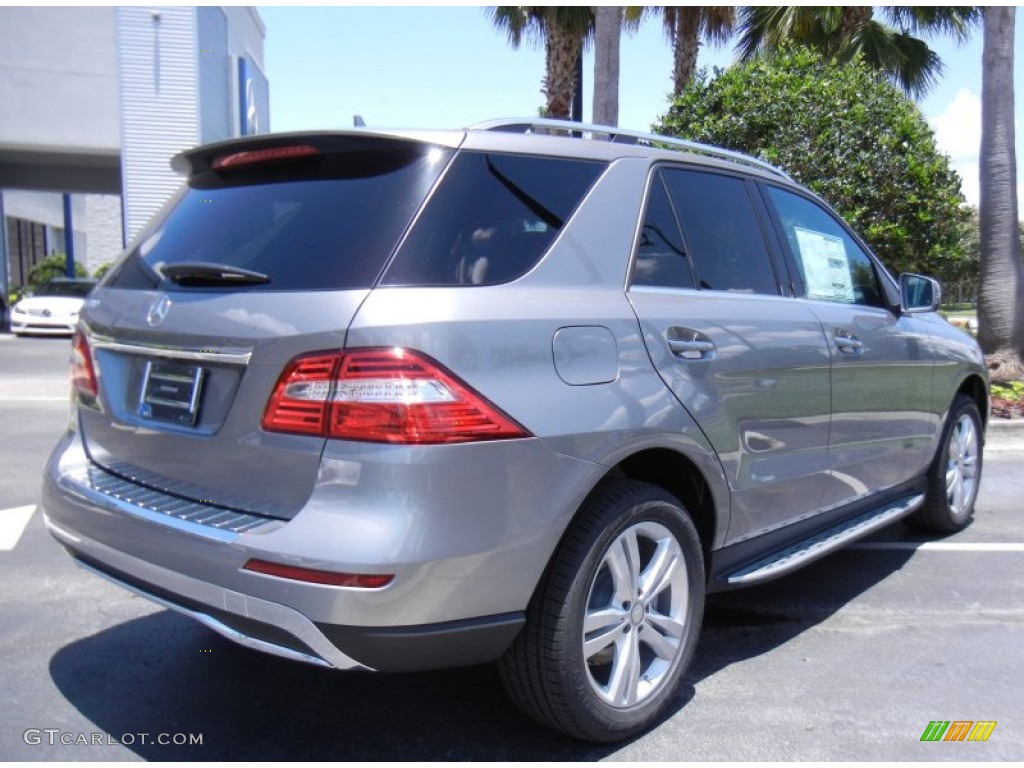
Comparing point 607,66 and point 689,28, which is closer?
point 607,66

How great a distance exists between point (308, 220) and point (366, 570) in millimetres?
1046

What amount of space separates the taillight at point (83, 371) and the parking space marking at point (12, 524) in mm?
2125

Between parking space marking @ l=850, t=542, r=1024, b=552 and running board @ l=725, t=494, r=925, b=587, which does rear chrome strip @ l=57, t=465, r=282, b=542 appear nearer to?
running board @ l=725, t=494, r=925, b=587

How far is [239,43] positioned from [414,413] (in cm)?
2518

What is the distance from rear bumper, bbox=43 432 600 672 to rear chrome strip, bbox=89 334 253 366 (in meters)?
0.41

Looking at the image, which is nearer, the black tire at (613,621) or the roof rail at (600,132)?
the black tire at (613,621)

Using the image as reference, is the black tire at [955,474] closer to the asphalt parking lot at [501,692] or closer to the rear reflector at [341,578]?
the asphalt parking lot at [501,692]

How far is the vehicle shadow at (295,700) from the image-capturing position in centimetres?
274

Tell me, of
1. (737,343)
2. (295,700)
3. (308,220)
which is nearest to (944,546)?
(737,343)

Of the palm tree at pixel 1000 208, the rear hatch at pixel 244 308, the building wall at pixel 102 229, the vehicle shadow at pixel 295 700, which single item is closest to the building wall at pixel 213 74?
the palm tree at pixel 1000 208

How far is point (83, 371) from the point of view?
304cm

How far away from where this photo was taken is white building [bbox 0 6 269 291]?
19969 millimetres

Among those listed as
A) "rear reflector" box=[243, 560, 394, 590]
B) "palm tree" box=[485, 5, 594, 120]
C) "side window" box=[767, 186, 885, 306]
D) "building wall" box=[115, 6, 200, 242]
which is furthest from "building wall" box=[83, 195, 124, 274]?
"rear reflector" box=[243, 560, 394, 590]

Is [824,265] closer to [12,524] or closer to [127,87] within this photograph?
[12,524]
